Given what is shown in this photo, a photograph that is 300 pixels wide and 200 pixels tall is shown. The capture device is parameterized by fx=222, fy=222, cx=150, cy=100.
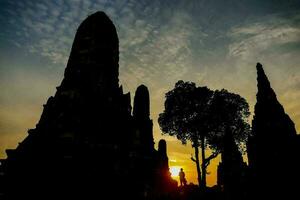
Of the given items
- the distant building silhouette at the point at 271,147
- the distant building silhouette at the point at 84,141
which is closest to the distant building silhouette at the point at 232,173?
the distant building silhouette at the point at 271,147

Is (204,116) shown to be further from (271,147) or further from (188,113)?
(271,147)

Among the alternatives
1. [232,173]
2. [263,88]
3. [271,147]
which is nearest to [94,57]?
[271,147]

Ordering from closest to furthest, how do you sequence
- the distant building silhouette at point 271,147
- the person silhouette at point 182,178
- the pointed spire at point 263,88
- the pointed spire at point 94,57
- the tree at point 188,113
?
the pointed spire at point 94,57
the distant building silhouette at point 271,147
the pointed spire at point 263,88
the person silhouette at point 182,178
the tree at point 188,113

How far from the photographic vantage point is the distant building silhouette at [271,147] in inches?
742

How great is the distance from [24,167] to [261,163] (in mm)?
20988

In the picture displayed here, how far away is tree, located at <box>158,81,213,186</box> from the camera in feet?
104

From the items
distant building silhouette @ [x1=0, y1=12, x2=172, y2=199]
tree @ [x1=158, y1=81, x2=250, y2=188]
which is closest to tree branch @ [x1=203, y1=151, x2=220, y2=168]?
tree @ [x1=158, y1=81, x2=250, y2=188]

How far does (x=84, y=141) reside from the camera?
845cm

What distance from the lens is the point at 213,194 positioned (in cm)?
2305

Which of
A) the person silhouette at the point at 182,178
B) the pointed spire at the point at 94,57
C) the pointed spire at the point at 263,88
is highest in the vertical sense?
the pointed spire at the point at 263,88

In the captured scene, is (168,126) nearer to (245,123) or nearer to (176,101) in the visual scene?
(176,101)

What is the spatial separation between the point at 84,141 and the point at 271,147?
19696mm

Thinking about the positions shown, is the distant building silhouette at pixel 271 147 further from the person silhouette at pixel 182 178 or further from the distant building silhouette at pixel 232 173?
the person silhouette at pixel 182 178

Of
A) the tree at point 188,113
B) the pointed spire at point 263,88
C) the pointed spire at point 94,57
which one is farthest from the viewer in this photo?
the tree at point 188,113
